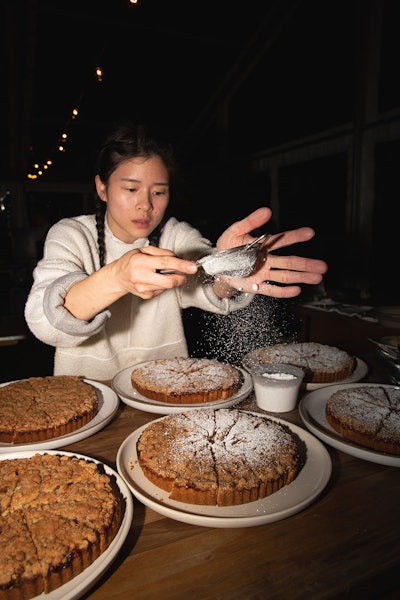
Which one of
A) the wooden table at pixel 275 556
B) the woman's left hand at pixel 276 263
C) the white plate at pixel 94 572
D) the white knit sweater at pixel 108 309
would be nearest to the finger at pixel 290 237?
the woman's left hand at pixel 276 263

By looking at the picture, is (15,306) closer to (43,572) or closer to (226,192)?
(226,192)

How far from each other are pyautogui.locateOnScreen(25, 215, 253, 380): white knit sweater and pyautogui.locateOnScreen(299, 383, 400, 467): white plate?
0.75 m

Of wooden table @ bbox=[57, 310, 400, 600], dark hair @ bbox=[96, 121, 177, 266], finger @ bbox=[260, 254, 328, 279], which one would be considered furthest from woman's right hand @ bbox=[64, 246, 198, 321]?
dark hair @ bbox=[96, 121, 177, 266]

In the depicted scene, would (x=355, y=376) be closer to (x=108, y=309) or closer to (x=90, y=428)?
(x=90, y=428)

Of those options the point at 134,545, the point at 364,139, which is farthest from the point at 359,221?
the point at 134,545

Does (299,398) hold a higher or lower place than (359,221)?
lower

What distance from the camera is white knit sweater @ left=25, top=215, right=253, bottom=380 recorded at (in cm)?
157

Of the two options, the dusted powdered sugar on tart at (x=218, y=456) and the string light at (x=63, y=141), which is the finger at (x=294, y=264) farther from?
the string light at (x=63, y=141)

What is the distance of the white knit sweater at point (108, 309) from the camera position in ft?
5.16

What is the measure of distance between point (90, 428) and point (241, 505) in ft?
1.80

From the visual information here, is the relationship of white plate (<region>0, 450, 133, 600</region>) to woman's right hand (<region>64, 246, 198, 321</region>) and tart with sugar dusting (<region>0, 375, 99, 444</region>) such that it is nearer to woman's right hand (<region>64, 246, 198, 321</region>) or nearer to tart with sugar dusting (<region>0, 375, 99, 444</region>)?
tart with sugar dusting (<region>0, 375, 99, 444</region>)

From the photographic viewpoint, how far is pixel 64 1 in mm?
5598

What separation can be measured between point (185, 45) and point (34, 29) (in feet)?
7.85

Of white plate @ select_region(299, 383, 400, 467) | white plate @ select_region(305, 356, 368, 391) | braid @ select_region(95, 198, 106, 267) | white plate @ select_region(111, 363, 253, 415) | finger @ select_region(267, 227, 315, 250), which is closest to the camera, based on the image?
white plate @ select_region(299, 383, 400, 467)
